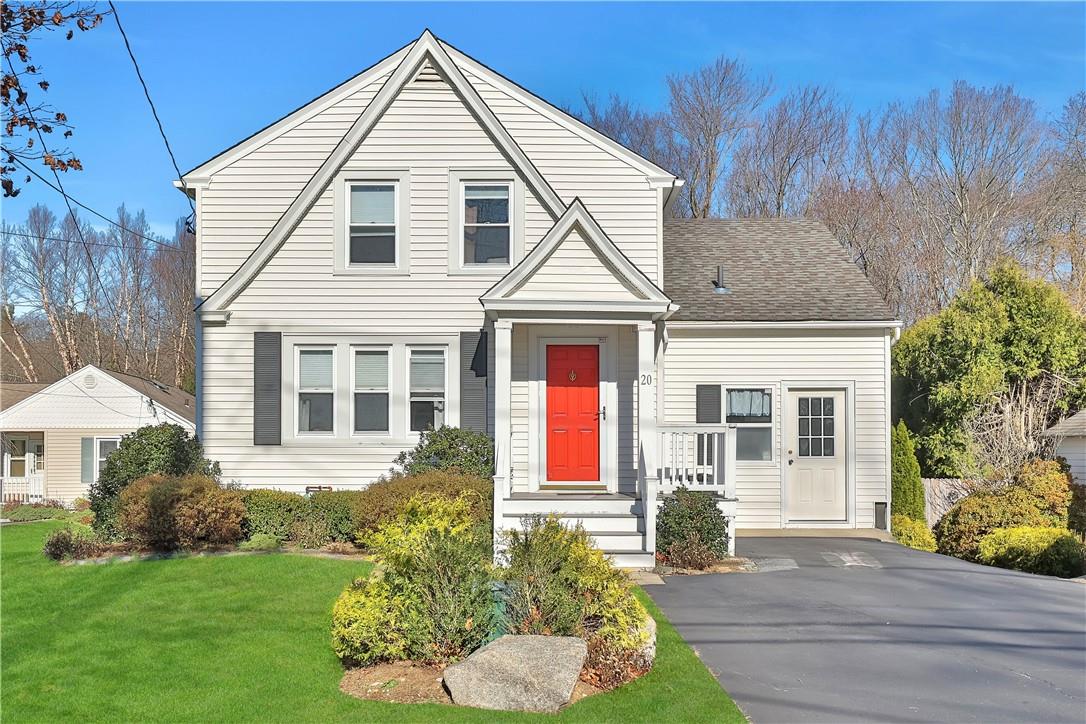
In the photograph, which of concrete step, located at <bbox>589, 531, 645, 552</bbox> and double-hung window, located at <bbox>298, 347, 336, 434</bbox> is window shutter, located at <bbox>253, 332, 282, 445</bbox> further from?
concrete step, located at <bbox>589, 531, 645, 552</bbox>

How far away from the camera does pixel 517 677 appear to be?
648 cm

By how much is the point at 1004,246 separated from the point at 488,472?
965 inches

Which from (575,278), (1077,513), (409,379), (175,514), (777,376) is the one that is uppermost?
(575,278)

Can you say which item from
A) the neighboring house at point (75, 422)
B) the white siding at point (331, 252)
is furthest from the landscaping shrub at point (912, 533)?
the neighboring house at point (75, 422)

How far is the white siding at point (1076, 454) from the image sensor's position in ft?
50.9

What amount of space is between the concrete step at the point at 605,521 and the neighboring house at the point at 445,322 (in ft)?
5.11

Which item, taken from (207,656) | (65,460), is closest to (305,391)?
(207,656)

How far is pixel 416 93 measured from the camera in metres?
14.7

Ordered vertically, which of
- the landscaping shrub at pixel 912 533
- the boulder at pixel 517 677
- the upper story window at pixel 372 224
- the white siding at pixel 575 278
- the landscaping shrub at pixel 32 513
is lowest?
the landscaping shrub at pixel 32 513

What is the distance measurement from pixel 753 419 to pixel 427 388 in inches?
230

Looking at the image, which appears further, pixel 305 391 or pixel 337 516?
pixel 305 391

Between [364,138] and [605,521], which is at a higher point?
[364,138]

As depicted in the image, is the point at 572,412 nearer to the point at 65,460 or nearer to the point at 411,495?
the point at 411,495

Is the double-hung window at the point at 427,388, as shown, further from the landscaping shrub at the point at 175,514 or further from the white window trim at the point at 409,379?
the landscaping shrub at the point at 175,514
